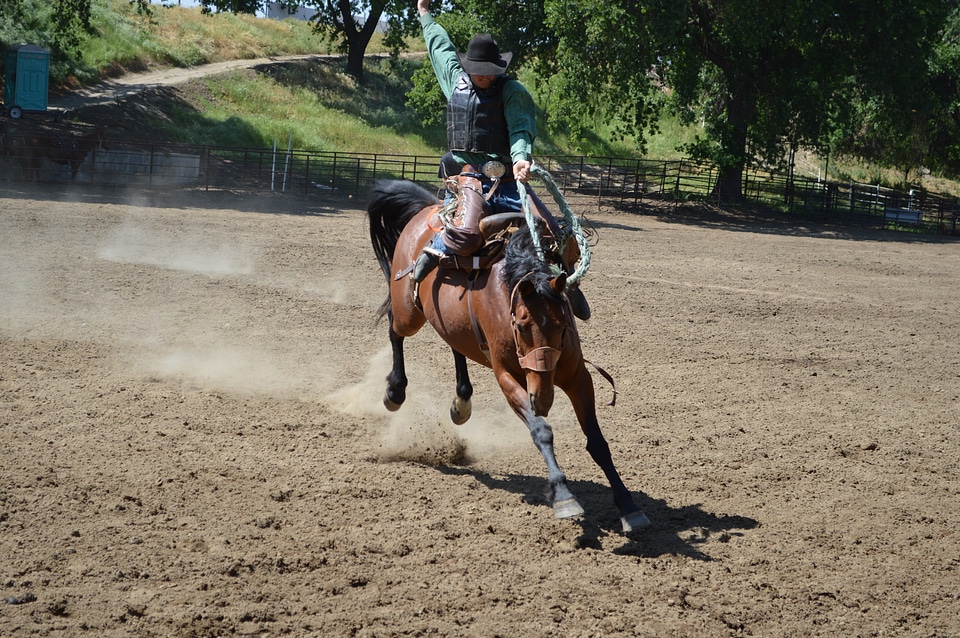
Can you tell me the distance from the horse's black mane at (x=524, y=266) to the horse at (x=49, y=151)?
18.2 m

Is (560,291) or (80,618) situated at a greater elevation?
(560,291)

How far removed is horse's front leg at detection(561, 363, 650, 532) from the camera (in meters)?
4.48

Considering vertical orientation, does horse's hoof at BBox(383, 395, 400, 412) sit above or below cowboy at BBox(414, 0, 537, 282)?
below

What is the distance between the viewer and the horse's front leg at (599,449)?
448 centimetres

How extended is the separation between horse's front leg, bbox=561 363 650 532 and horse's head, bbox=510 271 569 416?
33 centimetres

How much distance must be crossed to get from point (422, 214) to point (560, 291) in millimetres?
2352

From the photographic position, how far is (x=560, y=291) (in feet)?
14.7

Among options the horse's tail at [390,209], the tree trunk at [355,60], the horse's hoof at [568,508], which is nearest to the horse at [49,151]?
the horse's tail at [390,209]

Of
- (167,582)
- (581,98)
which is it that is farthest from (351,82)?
(167,582)

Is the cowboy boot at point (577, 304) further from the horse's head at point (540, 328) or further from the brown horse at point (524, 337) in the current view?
the horse's head at point (540, 328)

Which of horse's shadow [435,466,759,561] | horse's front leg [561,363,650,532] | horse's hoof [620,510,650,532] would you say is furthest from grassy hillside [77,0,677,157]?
horse's hoof [620,510,650,532]

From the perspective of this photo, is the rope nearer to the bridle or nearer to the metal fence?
the bridle

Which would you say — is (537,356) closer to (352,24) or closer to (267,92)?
(267,92)

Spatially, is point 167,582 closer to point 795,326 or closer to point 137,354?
point 137,354
